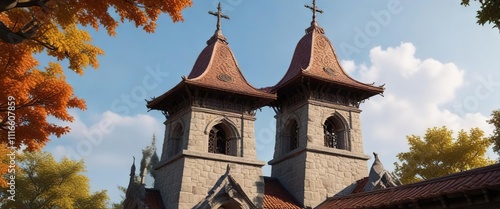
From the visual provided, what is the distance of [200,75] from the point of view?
67.2 feet

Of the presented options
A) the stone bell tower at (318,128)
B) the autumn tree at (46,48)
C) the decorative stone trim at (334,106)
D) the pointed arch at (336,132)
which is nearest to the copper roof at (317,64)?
the stone bell tower at (318,128)

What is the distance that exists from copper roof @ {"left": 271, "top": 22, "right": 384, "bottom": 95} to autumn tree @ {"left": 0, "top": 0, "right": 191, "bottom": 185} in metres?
11.8

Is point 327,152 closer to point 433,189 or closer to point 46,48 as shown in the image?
point 433,189

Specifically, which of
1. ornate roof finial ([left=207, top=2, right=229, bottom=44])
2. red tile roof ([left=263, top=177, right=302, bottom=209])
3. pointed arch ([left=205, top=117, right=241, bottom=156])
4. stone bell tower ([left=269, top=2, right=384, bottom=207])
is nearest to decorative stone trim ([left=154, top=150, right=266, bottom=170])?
pointed arch ([left=205, top=117, right=241, bottom=156])

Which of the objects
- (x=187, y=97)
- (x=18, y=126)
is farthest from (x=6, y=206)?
(x=18, y=126)

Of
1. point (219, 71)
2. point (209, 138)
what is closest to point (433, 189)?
point (209, 138)

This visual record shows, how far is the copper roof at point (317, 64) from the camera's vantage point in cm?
2138

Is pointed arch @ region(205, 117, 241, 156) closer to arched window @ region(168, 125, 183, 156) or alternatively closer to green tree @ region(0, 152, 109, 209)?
arched window @ region(168, 125, 183, 156)

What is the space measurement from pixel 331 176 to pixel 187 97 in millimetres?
7082

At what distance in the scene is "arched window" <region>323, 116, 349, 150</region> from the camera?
21.5 metres

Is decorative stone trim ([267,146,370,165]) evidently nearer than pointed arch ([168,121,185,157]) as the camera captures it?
Yes

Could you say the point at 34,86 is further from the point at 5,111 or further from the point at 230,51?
the point at 230,51

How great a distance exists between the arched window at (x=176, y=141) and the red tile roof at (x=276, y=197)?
421 cm

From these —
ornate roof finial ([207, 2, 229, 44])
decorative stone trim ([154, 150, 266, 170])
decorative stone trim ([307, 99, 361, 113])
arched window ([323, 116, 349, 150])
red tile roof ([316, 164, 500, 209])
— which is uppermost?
ornate roof finial ([207, 2, 229, 44])
